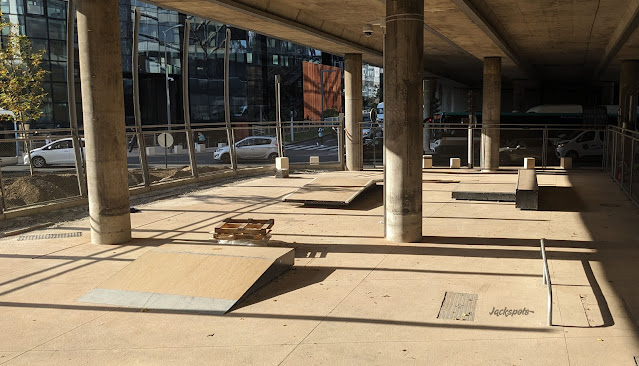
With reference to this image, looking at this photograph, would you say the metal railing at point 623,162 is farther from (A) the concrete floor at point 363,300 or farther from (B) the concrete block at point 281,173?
(B) the concrete block at point 281,173

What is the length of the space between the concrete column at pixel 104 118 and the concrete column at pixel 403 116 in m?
5.64

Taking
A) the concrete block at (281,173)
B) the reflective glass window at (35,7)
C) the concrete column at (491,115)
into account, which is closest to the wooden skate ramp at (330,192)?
the concrete block at (281,173)

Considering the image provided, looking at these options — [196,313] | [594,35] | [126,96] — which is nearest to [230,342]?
[196,313]

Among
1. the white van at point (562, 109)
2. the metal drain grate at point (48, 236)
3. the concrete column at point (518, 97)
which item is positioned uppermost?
the concrete column at point (518, 97)

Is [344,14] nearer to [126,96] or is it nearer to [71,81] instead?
[71,81]

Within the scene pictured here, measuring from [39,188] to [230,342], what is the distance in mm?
17339

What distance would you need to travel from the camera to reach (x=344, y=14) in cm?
2084

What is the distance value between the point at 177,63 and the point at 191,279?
1962 inches

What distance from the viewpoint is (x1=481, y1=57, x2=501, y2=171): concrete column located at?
2878 centimetres

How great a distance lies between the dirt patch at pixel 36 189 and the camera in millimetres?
21411

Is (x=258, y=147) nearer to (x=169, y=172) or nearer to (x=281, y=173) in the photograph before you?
(x=169, y=172)

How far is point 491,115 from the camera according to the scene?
96.4ft

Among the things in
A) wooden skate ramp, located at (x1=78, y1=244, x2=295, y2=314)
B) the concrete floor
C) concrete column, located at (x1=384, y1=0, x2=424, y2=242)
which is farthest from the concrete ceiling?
wooden skate ramp, located at (x1=78, y1=244, x2=295, y2=314)

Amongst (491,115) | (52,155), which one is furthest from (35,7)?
(491,115)
